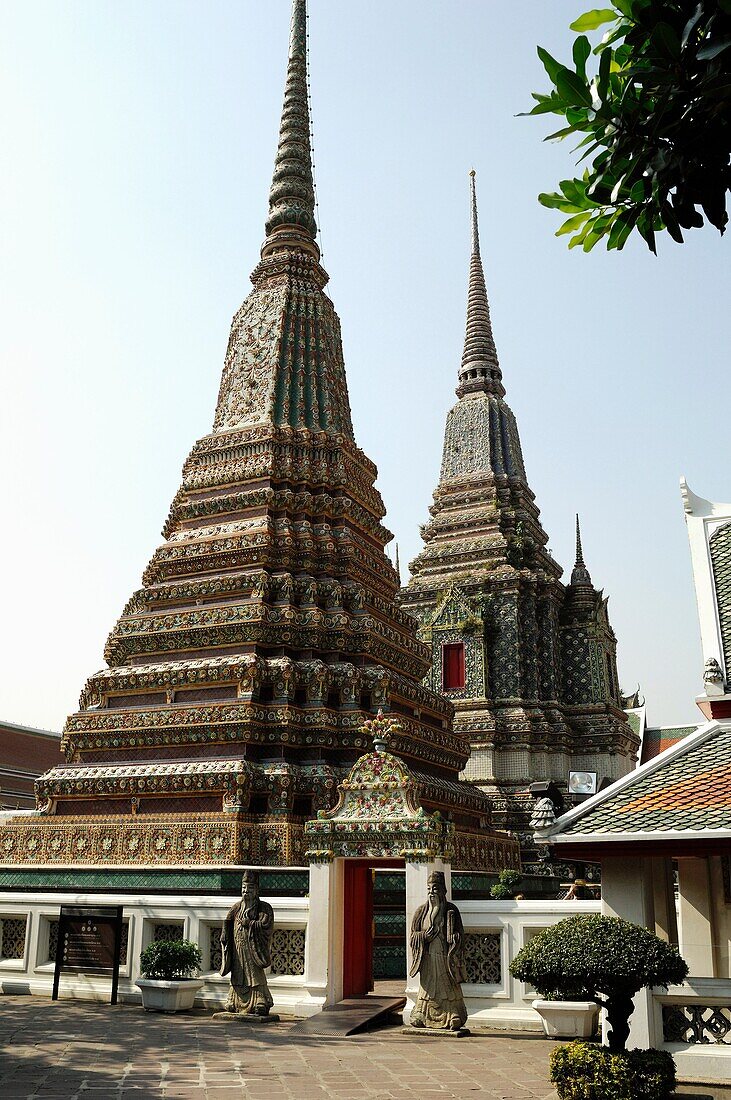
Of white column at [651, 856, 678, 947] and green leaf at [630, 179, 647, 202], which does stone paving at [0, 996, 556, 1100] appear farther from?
green leaf at [630, 179, 647, 202]

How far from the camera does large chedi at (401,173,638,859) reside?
2995 centimetres

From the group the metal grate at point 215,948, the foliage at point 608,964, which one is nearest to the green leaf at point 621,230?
the foliage at point 608,964

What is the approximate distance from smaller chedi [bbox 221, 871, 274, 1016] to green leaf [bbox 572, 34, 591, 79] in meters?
9.58

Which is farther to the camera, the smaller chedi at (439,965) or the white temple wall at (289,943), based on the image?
the white temple wall at (289,943)

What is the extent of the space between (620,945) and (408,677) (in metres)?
12.6

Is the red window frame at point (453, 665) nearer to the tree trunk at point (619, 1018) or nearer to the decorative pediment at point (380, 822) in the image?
the decorative pediment at point (380, 822)

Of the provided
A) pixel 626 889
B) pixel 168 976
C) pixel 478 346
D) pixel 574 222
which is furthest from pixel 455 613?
pixel 574 222

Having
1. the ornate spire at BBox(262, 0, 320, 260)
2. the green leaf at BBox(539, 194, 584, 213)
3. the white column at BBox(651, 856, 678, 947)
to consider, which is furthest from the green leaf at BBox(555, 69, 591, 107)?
the ornate spire at BBox(262, 0, 320, 260)

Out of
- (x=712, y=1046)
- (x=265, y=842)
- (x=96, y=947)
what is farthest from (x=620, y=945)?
(x=265, y=842)

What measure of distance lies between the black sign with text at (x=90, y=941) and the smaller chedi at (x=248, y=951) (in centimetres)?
151

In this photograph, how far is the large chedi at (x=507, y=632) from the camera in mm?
29953

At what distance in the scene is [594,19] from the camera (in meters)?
4.05

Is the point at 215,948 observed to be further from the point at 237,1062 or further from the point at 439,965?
the point at 237,1062

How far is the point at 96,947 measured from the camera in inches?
481
